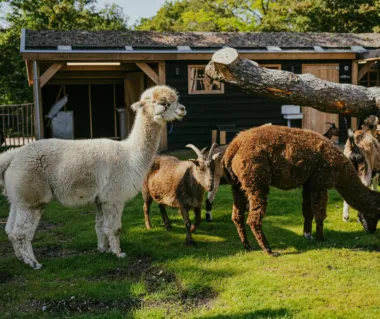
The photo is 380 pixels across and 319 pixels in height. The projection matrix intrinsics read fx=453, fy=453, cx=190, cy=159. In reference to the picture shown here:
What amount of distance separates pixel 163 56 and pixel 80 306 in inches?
445

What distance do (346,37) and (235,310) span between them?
17.0m

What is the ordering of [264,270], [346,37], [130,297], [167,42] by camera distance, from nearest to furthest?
[130,297] → [264,270] → [167,42] → [346,37]

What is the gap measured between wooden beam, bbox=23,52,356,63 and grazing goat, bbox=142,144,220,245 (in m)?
7.84

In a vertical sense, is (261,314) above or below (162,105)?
below

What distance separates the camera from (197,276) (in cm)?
522

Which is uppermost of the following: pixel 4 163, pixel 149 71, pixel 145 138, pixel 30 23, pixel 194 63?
pixel 30 23

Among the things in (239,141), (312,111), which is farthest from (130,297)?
(312,111)

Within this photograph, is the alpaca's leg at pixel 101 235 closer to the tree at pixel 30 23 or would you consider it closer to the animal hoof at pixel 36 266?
the animal hoof at pixel 36 266

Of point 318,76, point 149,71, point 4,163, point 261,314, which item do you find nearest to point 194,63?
point 149,71

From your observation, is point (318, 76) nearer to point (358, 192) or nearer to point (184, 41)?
point (184, 41)

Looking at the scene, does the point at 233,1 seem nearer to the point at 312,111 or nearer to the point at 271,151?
the point at 312,111

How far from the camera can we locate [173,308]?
446cm

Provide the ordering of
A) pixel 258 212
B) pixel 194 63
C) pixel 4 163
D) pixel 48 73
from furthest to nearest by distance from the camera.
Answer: pixel 194 63
pixel 48 73
pixel 258 212
pixel 4 163

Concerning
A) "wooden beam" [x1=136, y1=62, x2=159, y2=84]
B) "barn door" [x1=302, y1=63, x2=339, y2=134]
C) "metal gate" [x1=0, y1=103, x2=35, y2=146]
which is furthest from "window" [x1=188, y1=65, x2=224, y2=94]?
"metal gate" [x1=0, y1=103, x2=35, y2=146]
